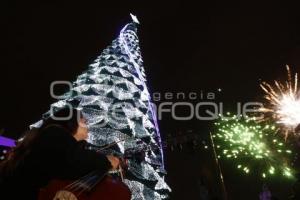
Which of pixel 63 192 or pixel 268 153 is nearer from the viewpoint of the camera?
pixel 63 192

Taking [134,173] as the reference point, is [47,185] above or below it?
above

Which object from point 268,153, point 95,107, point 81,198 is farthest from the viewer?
point 268,153

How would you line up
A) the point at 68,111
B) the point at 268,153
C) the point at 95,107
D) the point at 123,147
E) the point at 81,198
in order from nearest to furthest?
1. the point at 81,198
2. the point at 68,111
3. the point at 123,147
4. the point at 95,107
5. the point at 268,153

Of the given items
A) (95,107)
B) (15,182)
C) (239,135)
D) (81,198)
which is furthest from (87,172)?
(239,135)

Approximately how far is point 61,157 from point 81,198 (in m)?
0.43

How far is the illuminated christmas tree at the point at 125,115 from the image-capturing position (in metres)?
11.7

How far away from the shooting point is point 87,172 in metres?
3.19

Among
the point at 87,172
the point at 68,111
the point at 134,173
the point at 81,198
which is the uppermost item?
the point at 68,111

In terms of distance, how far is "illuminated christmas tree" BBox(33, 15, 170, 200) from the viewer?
11.7 meters

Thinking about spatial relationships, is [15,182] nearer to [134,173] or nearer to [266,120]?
[134,173]

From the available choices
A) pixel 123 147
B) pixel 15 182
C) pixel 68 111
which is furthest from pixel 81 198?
pixel 123 147

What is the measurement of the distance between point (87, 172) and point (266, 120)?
1489 centimetres

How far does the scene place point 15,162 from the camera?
3.17 metres

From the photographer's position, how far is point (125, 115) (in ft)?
42.0
